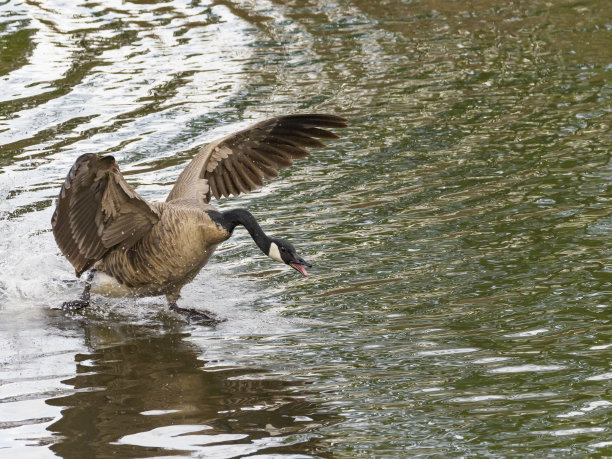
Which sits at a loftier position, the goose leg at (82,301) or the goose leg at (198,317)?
the goose leg at (82,301)

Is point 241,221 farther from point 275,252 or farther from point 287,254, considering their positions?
point 287,254

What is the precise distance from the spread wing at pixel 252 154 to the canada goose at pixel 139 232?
29 millimetres

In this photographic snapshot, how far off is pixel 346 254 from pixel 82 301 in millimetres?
1964

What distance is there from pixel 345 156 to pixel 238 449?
222 inches

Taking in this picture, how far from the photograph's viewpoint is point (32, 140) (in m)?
10.9

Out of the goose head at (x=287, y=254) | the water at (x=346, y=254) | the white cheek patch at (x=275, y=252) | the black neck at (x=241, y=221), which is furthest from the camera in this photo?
the black neck at (x=241, y=221)

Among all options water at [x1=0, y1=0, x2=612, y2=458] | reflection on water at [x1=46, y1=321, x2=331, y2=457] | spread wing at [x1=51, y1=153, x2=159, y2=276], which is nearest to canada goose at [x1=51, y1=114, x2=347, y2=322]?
spread wing at [x1=51, y1=153, x2=159, y2=276]

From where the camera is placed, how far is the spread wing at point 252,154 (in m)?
8.16

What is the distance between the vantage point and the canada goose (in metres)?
6.84

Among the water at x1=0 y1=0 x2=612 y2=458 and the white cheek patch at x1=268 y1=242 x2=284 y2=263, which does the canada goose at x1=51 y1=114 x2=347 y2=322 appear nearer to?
the white cheek patch at x1=268 y1=242 x2=284 y2=263

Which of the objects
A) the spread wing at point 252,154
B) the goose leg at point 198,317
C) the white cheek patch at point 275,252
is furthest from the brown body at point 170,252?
the spread wing at point 252,154

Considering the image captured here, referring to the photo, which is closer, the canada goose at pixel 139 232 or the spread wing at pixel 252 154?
the canada goose at pixel 139 232

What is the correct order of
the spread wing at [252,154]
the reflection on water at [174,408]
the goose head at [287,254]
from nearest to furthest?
the reflection on water at [174,408] < the goose head at [287,254] < the spread wing at [252,154]

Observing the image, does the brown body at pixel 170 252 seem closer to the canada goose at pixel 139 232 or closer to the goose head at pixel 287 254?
the canada goose at pixel 139 232
